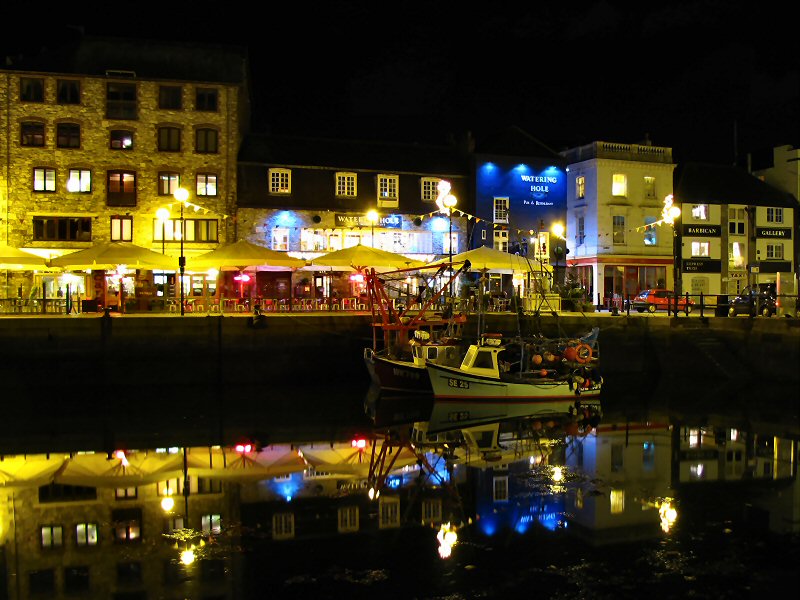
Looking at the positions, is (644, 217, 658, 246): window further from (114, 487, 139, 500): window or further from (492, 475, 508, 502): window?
(114, 487, 139, 500): window

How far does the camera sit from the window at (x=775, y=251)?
51.5 m

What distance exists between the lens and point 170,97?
40875 millimetres

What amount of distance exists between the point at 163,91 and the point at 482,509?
32894 millimetres

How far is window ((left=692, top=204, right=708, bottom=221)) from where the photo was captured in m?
49.9

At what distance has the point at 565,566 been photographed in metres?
11.7

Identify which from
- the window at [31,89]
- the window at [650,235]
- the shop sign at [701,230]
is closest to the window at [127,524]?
the window at [31,89]

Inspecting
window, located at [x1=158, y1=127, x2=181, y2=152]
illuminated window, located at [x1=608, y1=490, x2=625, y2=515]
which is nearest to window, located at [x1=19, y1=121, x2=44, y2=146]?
window, located at [x1=158, y1=127, x2=181, y2=152]

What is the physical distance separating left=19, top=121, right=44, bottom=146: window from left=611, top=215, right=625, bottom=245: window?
1259 inches

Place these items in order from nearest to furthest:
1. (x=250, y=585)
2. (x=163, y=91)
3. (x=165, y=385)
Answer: (x=250, y=585) < (x=165, y=385) < (x=163, y=91)

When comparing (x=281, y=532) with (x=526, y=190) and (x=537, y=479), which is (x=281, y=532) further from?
(x=526, y=190)

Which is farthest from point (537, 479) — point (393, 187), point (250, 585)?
point (393, 187)

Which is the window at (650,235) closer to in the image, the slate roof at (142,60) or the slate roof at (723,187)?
the slate roof at (723,187)

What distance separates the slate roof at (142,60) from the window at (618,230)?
23.0m

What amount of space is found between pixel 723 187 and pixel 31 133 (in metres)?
41.5
